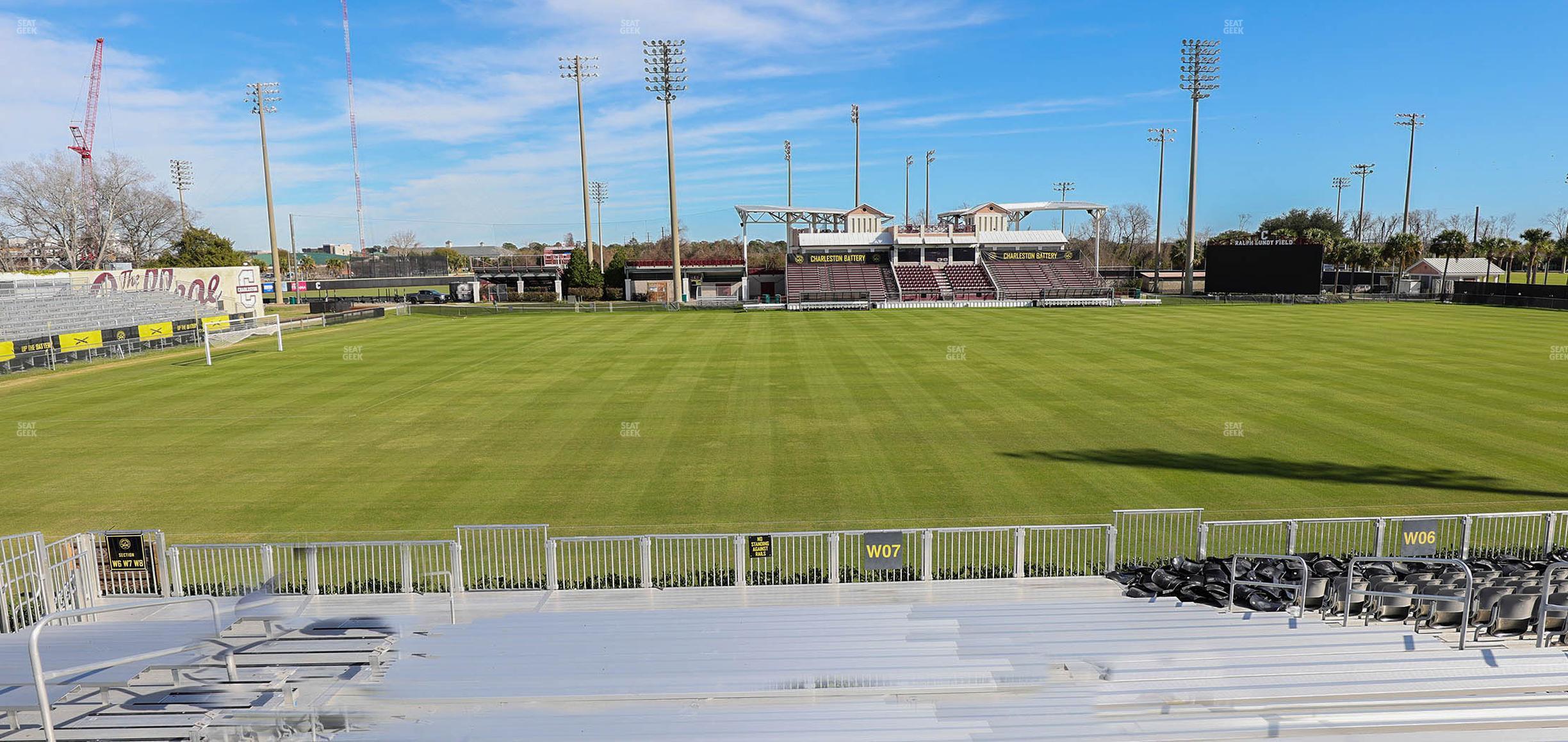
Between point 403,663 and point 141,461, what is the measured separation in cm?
1722

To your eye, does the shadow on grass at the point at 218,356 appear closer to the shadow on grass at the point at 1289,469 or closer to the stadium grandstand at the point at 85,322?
the stadium grandstand at the point at 85,322

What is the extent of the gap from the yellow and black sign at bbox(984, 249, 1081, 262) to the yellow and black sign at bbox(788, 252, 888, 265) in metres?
11.5

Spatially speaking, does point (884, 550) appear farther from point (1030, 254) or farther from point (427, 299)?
point (427, 299)

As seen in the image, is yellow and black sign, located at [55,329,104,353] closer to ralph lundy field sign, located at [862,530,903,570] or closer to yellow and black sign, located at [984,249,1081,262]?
ralph lundy field sign, located at [862,530,903,570]

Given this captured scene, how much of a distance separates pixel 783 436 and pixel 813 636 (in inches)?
510

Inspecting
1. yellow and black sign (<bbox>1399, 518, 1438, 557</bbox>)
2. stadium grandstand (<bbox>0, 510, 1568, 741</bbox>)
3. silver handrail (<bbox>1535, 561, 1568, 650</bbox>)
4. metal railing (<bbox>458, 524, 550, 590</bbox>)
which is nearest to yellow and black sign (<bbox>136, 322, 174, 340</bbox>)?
stadium grandstand (<bbox>0, 510, 1568, 741</bbox>)

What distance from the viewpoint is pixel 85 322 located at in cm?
4650

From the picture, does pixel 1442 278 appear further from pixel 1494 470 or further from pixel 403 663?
pixel 403 663

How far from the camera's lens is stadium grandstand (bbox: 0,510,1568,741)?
670cm

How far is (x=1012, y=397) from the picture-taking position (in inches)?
1059

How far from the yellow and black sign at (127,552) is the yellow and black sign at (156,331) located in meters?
40.4

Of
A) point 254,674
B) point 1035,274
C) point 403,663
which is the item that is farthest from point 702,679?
point 1035,274

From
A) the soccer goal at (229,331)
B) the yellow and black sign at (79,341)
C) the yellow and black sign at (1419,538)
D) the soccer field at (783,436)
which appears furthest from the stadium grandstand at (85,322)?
the yellow and black sign at (1419,538)

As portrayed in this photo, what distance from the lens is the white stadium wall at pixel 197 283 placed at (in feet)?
188
